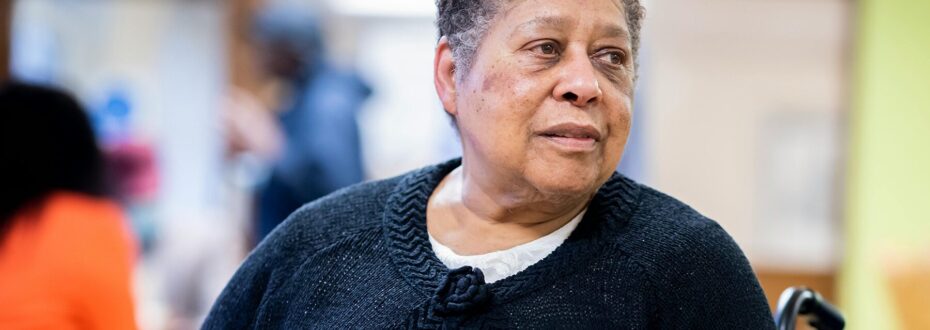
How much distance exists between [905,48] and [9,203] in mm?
2532

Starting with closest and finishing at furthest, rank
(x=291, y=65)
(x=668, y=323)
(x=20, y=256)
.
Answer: (x=668, y=323), (x=20, y=256), (x=291, y=65)

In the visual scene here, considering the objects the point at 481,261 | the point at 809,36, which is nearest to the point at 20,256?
the point at 481,261

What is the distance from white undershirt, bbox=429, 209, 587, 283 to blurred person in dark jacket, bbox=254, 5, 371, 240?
225cm

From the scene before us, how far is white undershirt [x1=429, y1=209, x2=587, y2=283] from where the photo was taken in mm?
1513

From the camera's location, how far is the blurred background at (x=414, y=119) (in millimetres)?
3777

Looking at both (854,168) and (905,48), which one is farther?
(854,168)

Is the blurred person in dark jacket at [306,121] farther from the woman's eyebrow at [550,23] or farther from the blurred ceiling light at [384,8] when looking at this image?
the woman's eyebrow at [550,23]

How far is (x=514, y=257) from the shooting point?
1.52m

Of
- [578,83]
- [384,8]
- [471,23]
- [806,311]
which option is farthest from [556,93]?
[384,8]

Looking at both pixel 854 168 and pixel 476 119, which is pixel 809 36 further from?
pixel 476 119

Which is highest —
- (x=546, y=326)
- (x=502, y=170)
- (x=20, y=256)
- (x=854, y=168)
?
(x=502, y=170)

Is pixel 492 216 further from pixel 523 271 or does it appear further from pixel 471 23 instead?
pixel 471 23

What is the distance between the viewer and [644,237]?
1.48 m

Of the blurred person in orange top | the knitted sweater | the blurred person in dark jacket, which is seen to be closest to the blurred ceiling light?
the blurred person in dark jacket
